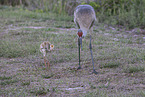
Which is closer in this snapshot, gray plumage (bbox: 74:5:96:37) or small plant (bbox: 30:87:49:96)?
small plant (bbox: 30:87:49:96)

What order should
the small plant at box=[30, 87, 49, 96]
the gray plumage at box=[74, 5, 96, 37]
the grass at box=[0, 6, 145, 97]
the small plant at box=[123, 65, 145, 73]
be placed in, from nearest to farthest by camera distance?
the small plant at box=[30, 87, 49, 96] → the grass at box=[0, 6, 145, 97] → the small plant at box=[123, 65, 145, 73] → the gray plumage at box=[74, 5, 96, 37]

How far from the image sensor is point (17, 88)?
14.4 feet

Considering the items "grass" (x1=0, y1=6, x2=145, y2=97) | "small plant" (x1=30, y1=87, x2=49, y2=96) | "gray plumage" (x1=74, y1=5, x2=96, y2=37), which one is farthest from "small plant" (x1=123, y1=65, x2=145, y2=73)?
"small plant" (x1=30, y1=87, x2=49, y2=96)

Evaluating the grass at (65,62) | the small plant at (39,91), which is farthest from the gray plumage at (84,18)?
the small plant at (39,91)

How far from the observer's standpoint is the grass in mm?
4277

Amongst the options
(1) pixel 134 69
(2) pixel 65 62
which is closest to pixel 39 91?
(2) pixel 65 62

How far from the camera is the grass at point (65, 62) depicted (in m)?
4.28

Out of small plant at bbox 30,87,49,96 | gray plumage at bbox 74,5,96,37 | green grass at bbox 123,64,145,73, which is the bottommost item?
small plant at bbox 30,87,49,96

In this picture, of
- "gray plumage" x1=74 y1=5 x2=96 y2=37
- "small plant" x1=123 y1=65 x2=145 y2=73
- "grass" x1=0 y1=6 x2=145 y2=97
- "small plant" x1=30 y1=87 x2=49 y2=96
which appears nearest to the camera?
"small plant" x1=30 y1=87 x2=49 y2=96

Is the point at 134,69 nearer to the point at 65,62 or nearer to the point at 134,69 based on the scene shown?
the point at 134,69

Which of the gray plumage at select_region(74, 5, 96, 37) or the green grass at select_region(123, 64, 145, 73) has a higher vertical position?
the gray plumage at select_region(74, 5, 96, 37)

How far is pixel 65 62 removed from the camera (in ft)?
20.0

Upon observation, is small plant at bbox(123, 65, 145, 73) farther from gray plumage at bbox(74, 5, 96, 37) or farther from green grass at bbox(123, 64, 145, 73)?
gray plumage at bbox(74, 5, 96, 37)

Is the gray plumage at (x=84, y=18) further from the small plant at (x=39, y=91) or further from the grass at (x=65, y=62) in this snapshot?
the small plant at (x=39, y=91)
